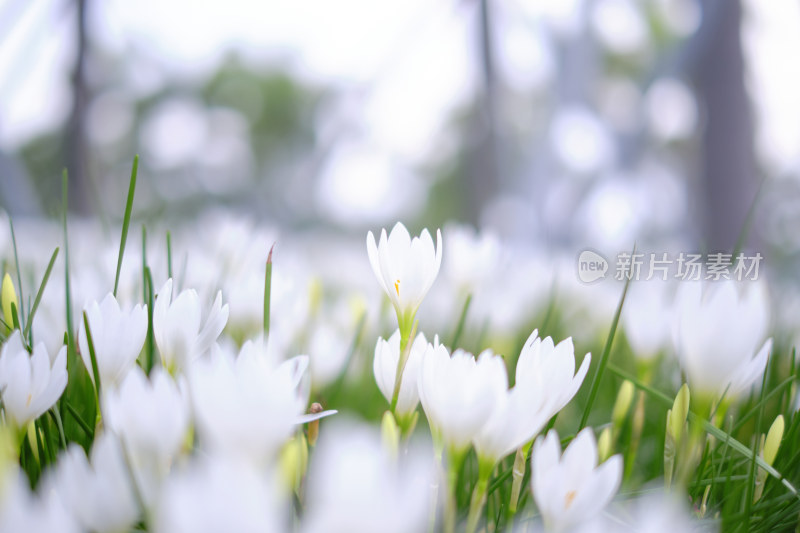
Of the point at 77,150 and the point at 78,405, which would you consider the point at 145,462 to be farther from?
the point at 77,150

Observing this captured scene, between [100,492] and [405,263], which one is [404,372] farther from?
[100,492]

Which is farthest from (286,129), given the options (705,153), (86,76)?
(705,153)

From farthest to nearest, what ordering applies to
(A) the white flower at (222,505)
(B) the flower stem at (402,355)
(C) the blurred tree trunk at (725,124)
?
(C) the blurred tree trunk at (725,124) < (B) the flower stem at (402,355) < (A) the white flower at (222,505)

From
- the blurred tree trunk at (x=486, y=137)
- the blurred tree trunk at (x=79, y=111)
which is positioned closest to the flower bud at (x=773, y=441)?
the blurred tree trunk at (x=79, y=111)

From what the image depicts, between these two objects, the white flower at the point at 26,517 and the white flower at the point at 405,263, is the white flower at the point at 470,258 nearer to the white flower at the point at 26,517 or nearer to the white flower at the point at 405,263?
the white flower at the point at 405,263

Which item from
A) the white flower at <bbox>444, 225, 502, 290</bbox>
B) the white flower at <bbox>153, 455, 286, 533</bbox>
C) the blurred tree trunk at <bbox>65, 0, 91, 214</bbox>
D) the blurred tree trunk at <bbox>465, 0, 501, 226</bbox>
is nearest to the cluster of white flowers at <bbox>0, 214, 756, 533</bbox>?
the white flower at <bbox>153, 455, 286, 533</bbox>

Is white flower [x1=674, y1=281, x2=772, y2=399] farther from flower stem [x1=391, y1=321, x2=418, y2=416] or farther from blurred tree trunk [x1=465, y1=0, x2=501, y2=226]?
blurred tree trunk [x1=465, y1=0, x2=501, y2=226]

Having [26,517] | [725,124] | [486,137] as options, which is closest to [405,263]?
[26,517]
